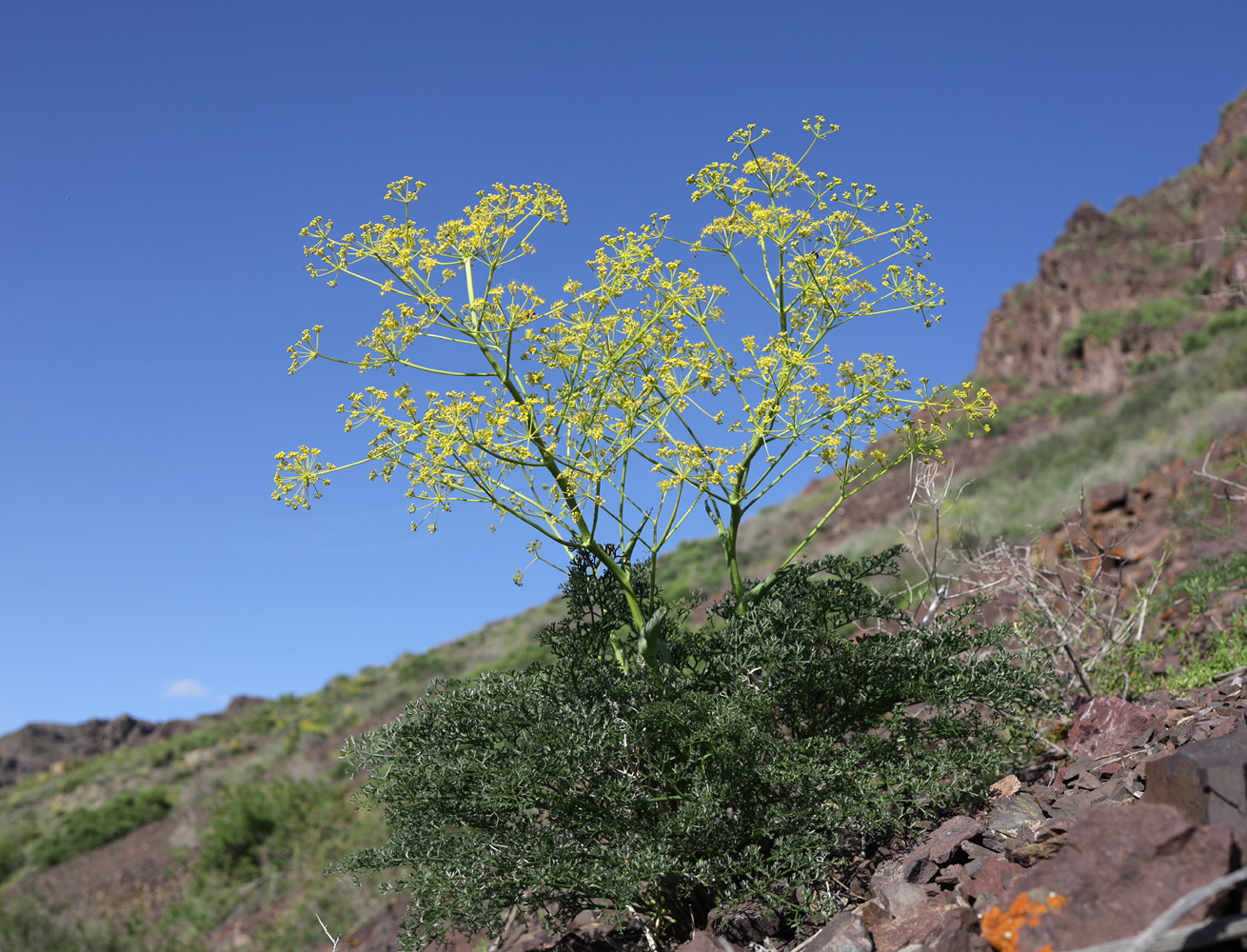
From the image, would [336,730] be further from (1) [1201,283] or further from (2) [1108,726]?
(1) [1201,283]

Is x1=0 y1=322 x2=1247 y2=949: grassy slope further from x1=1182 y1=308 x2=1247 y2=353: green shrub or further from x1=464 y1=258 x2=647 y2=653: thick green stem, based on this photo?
x1=464 y1=258 x2=647 y2=653: thick green stem

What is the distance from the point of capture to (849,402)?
535 centimetres

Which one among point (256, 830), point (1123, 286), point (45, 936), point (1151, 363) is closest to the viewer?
point (45, 936)

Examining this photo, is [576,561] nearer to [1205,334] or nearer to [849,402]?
[849,402]

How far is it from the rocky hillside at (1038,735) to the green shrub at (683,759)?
0.35m

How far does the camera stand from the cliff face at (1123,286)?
38375 millimetres

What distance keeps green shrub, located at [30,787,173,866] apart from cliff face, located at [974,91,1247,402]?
34086 mm

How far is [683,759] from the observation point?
16.1ft

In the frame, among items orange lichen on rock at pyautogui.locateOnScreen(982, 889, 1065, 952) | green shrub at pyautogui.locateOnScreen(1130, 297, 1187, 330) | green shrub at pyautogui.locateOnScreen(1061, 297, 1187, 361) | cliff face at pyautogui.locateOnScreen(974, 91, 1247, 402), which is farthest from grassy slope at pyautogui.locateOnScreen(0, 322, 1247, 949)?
green shrub at pyautogui.locateOnScreen(1130, 297, 1187, 330)

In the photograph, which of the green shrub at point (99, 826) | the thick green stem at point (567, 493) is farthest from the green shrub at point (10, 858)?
the thick green stem at point (567, 493)

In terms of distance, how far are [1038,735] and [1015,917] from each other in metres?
3.56

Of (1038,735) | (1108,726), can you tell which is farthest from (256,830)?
(1108,726)

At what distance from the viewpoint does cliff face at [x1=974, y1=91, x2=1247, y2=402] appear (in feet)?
126

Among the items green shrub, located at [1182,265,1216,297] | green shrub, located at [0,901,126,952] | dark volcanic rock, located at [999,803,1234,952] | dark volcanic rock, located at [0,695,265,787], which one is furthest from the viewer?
dark volcanic rock, located at [0,695,265,787]
